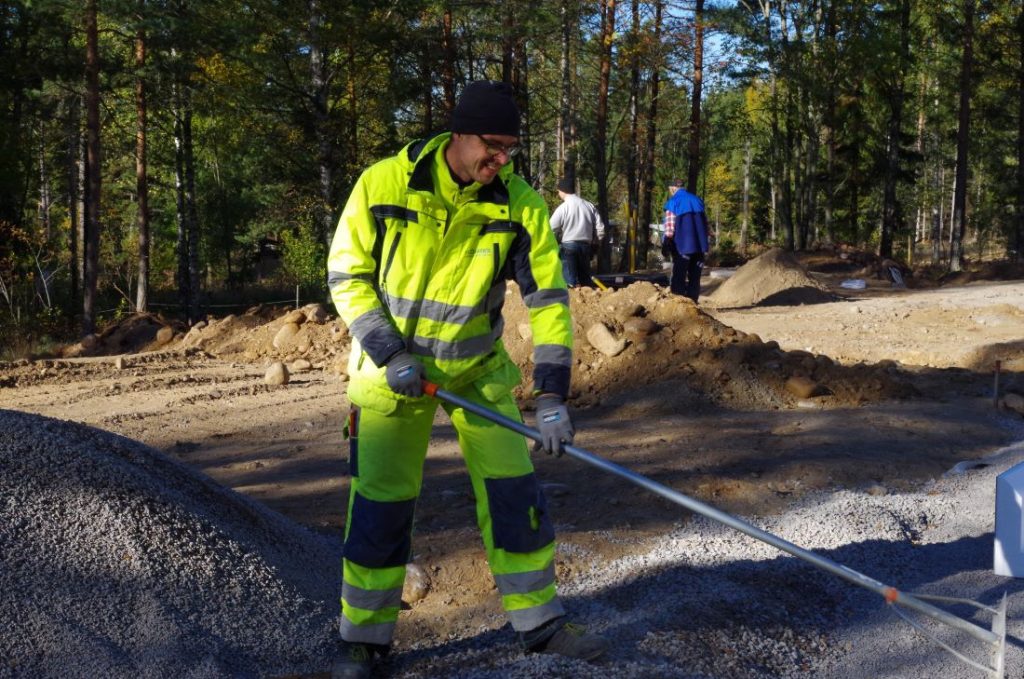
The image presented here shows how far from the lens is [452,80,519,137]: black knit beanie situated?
3.34 metres

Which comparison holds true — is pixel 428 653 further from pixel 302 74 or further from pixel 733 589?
pixel 302 74

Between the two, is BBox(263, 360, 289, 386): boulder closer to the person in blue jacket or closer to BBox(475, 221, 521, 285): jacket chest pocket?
the person in blue jacket

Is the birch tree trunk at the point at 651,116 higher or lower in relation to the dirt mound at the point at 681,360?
higher

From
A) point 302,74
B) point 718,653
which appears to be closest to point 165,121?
point 302,74

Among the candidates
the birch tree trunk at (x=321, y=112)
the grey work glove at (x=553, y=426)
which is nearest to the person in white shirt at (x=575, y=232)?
the birch tree trunk at (x=321, y=112)

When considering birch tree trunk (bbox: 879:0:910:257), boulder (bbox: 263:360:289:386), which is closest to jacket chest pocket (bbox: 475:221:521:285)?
boulder (bbox: 263:360:289:386)

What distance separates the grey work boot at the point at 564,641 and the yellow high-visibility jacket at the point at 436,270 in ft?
2.69

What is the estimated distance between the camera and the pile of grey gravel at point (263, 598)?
3.48 metres

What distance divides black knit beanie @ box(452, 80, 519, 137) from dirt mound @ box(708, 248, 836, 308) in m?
16.3

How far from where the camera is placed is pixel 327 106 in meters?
21.1

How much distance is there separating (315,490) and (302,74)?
56.9 ft

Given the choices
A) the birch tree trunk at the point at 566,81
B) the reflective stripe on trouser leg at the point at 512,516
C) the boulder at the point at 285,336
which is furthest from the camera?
the birch tree trunk at the point at 566,81

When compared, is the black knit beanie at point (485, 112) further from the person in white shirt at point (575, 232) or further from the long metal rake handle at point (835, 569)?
the person in white shirt at point (575, 232)

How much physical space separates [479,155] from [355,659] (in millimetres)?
1755
